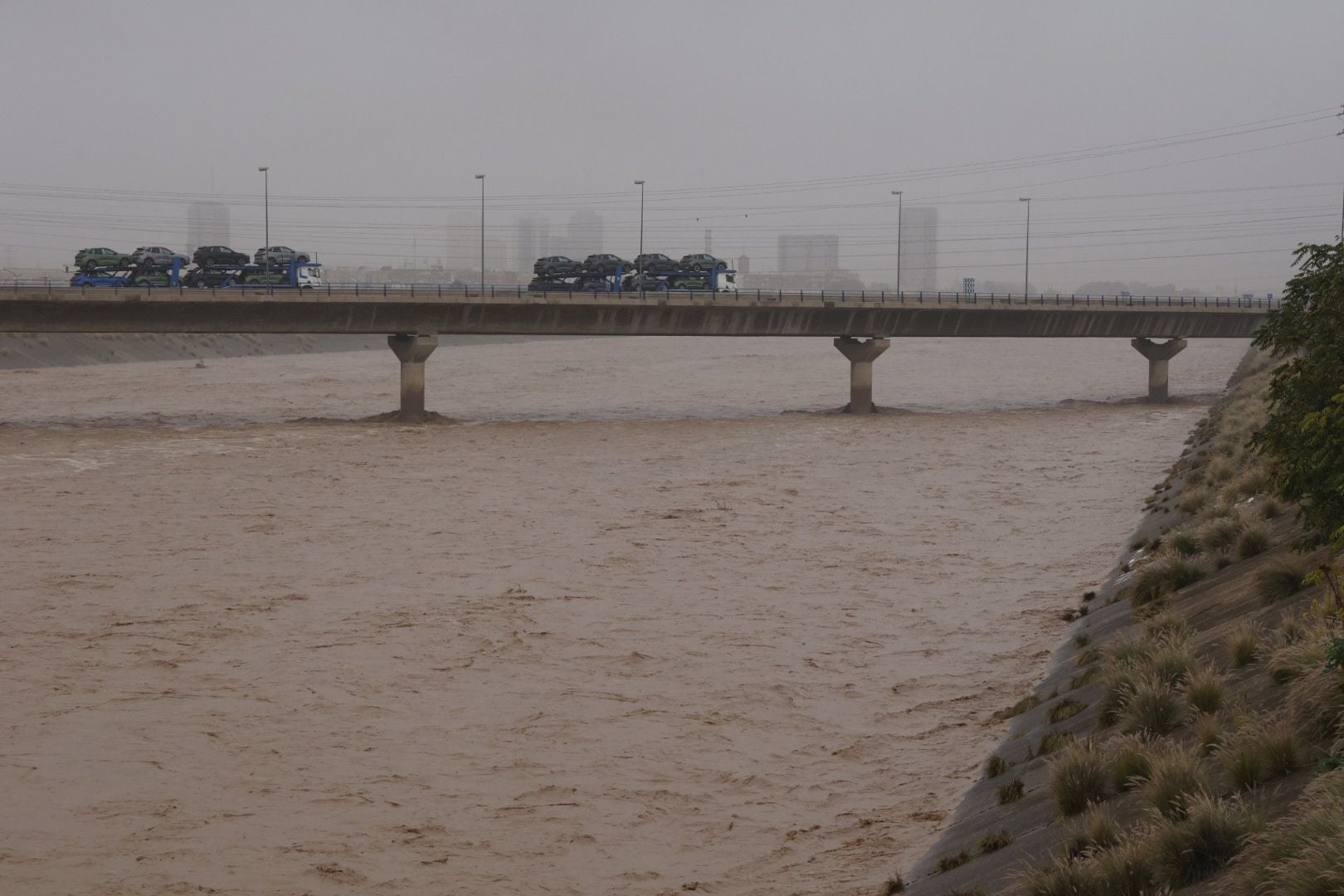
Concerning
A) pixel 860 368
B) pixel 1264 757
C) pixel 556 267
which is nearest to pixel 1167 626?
pixel 1264 757

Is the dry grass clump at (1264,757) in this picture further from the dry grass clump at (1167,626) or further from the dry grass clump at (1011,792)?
the dry grass clump at (1167,626)

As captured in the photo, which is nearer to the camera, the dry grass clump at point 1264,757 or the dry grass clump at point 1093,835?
the dry grass clump at point 1264,757

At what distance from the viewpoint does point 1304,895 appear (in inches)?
273

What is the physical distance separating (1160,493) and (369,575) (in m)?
21.5

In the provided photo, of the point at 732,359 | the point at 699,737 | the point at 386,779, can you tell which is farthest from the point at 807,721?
the point at 732,359

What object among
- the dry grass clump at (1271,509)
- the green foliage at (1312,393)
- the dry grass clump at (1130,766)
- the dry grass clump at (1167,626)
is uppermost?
the green foliage at (1312,393)

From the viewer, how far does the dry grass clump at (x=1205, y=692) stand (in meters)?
11.6

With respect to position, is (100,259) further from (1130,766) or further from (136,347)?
(1130,766)

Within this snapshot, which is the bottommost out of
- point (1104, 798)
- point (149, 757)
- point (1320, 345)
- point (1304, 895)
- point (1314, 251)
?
point (149, 757)

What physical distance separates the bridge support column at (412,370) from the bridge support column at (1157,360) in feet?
130

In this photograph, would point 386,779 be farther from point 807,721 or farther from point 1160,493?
point 1160,493

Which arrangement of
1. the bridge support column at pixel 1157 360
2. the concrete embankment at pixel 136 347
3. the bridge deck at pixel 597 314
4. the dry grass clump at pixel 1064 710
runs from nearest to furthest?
1. the dry grass clump at pixel 1064 710
2. the bridge deck at pixel 597 314
3. the bridge support column at pixel 1157 360
4. the concrete embankment at pixel 136 347

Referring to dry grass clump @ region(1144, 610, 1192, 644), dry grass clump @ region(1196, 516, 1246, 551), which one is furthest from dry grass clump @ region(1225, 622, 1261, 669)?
dry grass clump @ region(1196, 516, 1246, 551)

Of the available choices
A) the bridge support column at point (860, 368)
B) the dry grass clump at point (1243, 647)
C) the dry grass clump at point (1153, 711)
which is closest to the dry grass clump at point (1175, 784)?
the dry grass clump at point (1153, 711)
